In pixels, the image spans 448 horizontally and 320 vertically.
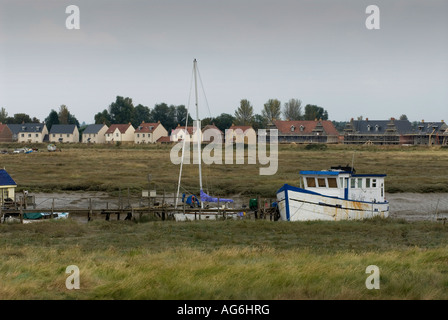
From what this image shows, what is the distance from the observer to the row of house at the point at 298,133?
153m

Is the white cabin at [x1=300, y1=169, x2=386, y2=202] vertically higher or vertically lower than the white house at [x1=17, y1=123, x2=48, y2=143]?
lower

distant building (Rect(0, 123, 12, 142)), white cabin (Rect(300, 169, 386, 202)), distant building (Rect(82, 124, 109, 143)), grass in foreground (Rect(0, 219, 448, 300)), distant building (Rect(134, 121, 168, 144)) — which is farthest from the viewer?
distant building (Rect(82, 124, 109, 143))

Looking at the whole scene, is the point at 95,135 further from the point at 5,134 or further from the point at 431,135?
the point at 431,135

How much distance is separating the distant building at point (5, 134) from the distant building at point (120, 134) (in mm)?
28916

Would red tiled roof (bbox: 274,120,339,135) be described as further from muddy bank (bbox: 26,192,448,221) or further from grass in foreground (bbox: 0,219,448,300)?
grass in foreground (bbox: 0,219,448,300)

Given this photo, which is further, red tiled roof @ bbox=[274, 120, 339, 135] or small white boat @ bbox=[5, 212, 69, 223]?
red tiled roof @ bbox=[274, 120, 339, 135]

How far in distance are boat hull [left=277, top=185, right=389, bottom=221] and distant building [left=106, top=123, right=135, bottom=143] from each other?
13318 cm

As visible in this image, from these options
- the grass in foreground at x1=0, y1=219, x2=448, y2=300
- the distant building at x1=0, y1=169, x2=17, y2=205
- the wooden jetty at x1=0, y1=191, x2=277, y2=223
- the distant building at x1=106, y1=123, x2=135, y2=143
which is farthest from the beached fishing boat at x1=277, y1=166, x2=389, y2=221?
the distant building at x1=106, y1=123, x2=135, y2=143

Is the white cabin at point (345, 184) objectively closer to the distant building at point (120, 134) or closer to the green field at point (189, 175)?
the green field at point (189, 175)

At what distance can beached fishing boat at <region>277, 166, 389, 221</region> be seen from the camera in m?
38.8

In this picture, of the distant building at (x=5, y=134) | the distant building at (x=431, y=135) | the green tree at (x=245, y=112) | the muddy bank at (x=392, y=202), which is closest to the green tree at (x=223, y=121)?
the green tree at (x=245, y=112)

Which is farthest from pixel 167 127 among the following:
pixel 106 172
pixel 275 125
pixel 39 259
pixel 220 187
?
pixel 39 259

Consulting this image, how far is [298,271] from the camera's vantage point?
18.6 m

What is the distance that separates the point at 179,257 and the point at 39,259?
5465 mm
